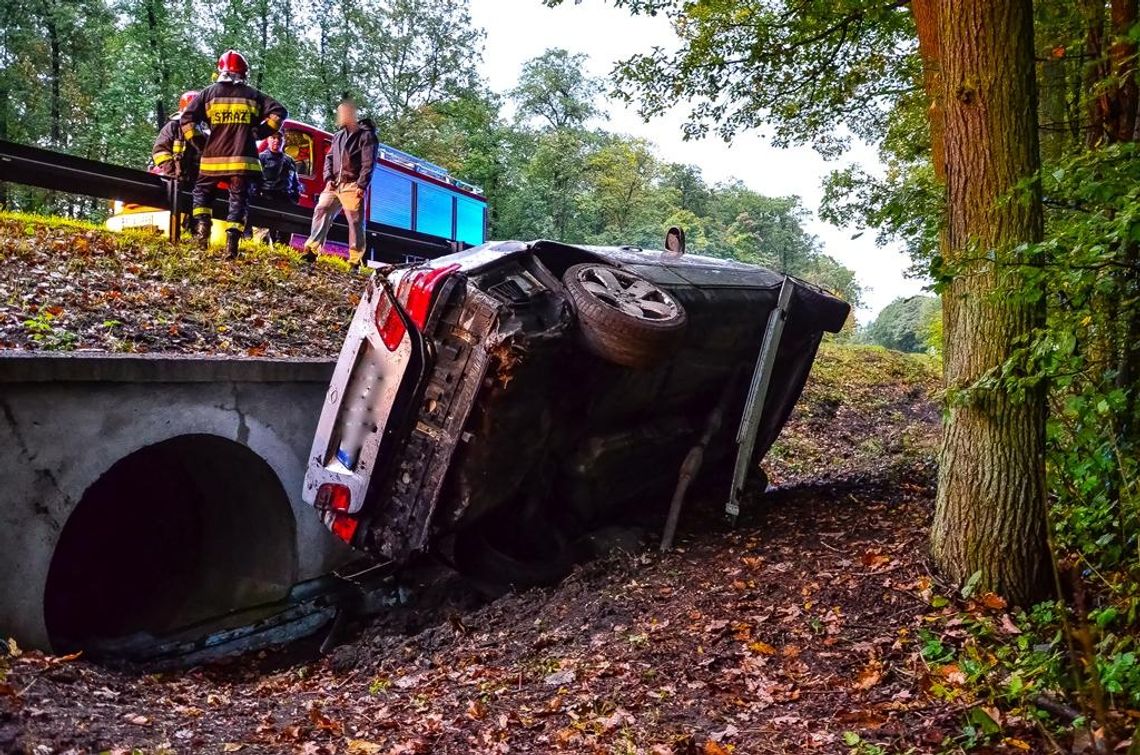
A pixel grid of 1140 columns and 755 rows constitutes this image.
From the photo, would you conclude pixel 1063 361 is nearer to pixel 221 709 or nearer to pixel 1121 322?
pixel 1121 322

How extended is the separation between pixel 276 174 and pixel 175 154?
3.35 m

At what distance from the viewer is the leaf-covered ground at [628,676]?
2.61 m

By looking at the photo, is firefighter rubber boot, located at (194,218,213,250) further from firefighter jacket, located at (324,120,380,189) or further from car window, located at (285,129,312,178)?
car window, located at (285,129,312,178)

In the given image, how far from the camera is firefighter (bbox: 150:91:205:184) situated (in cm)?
764

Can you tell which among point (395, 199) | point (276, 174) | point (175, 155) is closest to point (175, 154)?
point (175, 155)

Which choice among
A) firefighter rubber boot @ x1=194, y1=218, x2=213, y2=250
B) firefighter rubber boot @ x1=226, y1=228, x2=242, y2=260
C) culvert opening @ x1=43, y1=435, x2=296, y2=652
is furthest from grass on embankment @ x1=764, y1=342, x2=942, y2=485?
firefighter rubber boot @ x1=194, y1=218, x2=213, y2=250

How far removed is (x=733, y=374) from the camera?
5211mm

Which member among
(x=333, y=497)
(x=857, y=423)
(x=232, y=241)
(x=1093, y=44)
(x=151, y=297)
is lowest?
(x=333, y=497)

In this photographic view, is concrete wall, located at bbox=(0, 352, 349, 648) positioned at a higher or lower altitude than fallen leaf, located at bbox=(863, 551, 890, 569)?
higher

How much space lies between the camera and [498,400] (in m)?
3.77

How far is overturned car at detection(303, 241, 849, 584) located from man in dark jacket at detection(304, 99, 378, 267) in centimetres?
519

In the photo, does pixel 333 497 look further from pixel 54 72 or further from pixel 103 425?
pixel 54 72

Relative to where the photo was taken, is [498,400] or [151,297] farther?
[151,297]

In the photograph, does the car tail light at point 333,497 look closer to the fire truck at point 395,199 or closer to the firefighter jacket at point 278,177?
the fire truck at point 395,199
